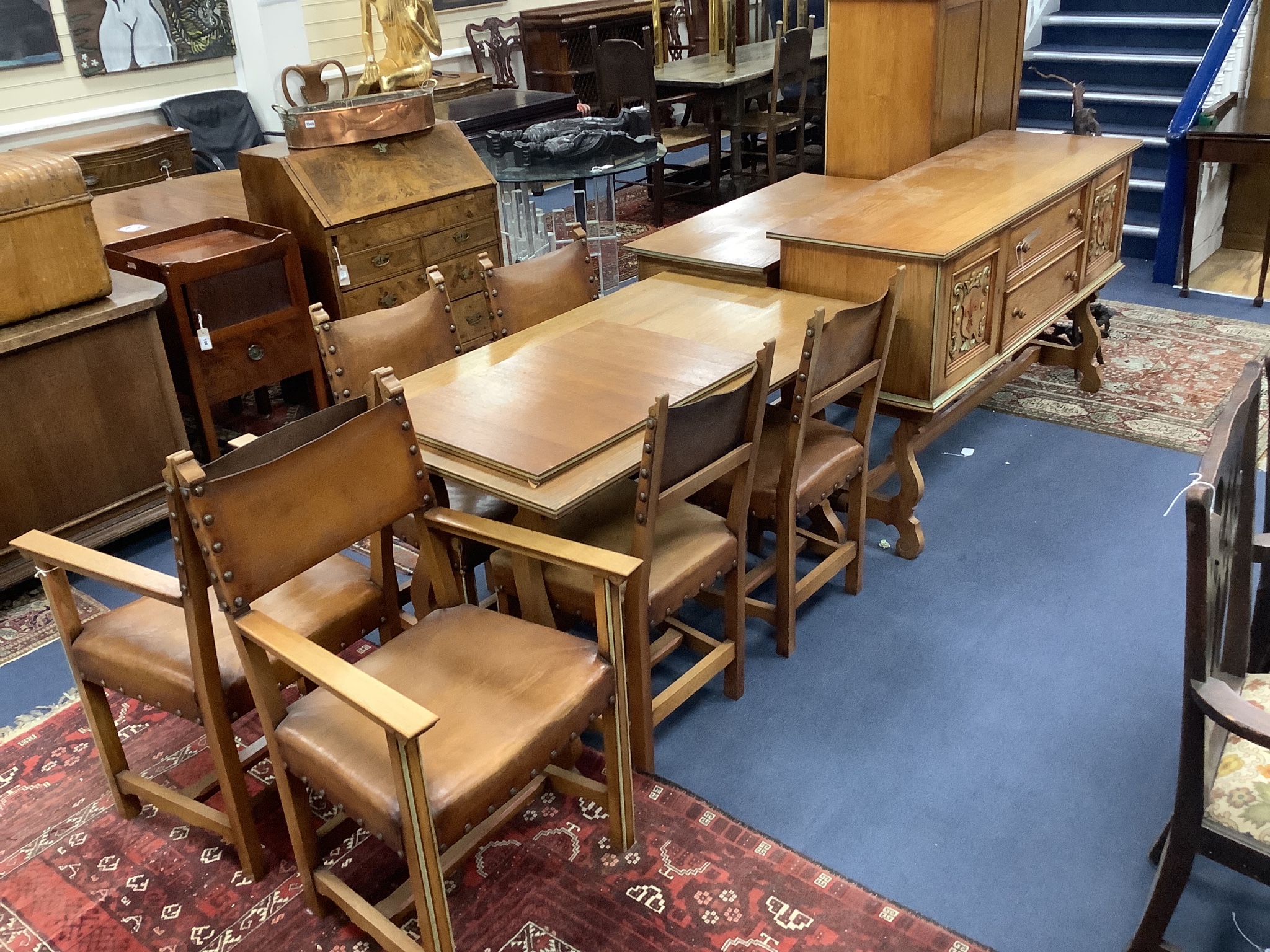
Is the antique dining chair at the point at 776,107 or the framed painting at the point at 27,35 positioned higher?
the framed painting at the point at 27,35

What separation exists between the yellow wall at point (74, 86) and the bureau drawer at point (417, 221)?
3.27 m

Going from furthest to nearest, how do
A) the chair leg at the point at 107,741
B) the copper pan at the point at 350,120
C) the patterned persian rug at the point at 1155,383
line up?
the copper pan at the point at 350,120
the patterned persian rug at the point at 1155,383
the chair leg at the point at 107,741

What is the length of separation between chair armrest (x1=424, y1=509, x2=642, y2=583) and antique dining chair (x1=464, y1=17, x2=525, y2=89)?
695 centimetres

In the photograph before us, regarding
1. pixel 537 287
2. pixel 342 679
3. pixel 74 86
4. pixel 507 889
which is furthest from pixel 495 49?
pixel 342 679

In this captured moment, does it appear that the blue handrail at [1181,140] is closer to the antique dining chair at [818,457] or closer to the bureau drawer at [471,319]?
→ the antique dining chair at [818,457]

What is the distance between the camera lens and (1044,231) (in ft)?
11.0

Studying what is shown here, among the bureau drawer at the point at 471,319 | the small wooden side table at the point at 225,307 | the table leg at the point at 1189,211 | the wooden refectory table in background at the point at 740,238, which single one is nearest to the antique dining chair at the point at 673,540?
the wooden refectory table in background at the point at 740,238

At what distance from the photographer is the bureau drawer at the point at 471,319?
4348 millimetres

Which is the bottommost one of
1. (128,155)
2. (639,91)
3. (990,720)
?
(990,720)

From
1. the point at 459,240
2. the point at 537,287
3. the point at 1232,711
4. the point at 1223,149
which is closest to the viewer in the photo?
the point at 1232,711

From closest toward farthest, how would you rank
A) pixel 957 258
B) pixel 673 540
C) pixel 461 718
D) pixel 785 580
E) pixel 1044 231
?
pixel 461 718
pixel 673 540
pixel 785 580
pixel 957 258
pixel 1044 231

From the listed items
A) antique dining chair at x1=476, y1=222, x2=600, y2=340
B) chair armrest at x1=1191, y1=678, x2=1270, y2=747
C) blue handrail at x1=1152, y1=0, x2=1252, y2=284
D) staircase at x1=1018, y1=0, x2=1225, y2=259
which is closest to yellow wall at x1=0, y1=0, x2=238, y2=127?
antique dining chair at x1=476, y1=222, x2=600, y2=340

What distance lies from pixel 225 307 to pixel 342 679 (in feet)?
8.30

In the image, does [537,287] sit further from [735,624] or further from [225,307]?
[225,307]
